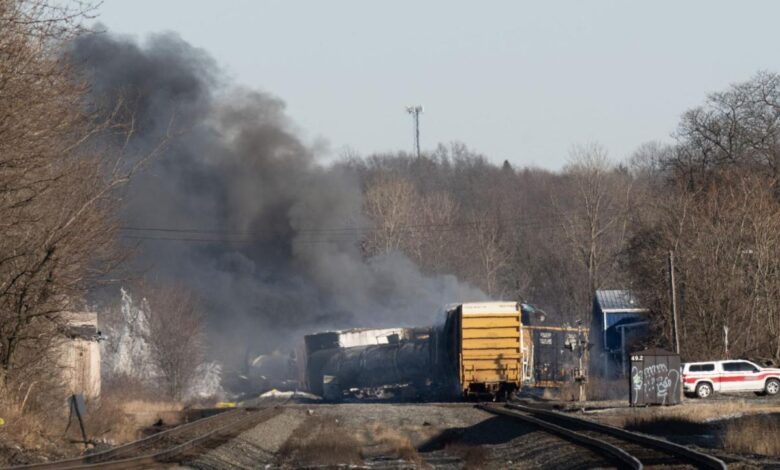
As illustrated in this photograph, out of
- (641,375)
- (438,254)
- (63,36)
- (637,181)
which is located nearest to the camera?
(63,36)

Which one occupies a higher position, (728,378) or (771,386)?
(728,378)

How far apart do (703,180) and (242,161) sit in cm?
2887

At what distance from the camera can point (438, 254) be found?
98688mm

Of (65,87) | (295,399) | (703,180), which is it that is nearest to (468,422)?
(65,87)

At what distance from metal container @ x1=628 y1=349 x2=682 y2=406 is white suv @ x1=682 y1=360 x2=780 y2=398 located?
8.34 meters

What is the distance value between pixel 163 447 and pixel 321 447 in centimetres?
340

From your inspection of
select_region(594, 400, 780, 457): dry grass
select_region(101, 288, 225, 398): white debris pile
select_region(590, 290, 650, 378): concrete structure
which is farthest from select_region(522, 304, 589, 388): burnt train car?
select_region(101, 288, 225, 398): white debris pile

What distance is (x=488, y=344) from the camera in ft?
139

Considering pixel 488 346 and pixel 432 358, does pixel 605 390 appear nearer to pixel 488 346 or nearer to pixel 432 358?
pixel 432 358

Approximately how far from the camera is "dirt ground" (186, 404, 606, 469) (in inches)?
857

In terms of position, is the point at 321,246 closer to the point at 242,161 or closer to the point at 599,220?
the point at 242,161

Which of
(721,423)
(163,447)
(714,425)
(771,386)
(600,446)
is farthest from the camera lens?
(771,386)

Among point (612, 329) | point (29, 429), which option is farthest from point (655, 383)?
point (612, 329)

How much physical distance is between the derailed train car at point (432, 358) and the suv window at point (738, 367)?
24.6 feet
